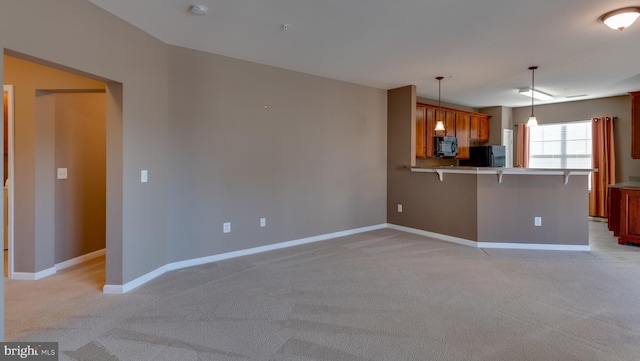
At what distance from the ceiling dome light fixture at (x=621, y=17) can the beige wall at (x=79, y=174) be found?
5459mm

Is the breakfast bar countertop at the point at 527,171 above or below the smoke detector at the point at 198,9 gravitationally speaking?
below

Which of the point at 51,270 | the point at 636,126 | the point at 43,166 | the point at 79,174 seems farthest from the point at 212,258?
the point at 636,126

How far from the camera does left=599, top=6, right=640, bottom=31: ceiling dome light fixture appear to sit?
286 centimetres

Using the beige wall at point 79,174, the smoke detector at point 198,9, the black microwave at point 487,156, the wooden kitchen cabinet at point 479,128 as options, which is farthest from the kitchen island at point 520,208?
the beige wall at point 79,174

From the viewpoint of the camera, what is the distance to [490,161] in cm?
694

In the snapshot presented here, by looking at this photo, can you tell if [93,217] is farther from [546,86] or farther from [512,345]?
[546,86]

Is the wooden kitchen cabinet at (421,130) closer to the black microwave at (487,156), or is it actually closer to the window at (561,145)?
the black microwave at (487,156)

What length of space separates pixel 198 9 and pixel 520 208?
460 centimetres

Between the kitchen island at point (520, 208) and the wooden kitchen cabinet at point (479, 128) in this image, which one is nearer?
the kitchen island at point (520, 208)

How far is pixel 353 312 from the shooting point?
2.70 metres

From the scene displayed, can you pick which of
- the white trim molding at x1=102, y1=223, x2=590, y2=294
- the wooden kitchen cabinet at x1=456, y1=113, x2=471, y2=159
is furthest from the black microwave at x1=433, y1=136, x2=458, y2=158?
the white trim molding at x1=102, y1=223, x2=590, y2=294

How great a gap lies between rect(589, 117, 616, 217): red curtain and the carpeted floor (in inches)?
123

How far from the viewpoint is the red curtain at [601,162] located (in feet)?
21.5

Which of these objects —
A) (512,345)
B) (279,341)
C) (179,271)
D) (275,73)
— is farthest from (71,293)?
(512,345)
